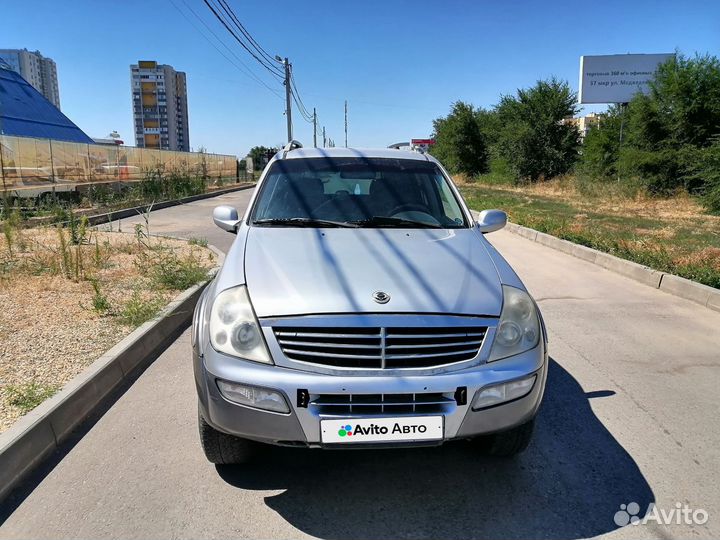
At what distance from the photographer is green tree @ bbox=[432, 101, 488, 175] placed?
49.7 metres

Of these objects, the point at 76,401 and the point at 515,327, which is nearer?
the point at 515,327

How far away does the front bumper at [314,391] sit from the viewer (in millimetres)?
2414

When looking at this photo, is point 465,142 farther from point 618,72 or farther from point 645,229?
point 645,229

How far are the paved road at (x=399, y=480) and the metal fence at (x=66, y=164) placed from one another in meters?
11.6

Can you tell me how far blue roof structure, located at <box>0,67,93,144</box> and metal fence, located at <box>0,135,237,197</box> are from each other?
47.6 feet

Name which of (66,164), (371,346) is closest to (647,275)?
(371,346)

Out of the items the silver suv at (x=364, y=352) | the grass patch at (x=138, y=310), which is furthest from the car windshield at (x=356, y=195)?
the grass patch at (x=138, y=310)

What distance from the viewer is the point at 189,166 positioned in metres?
31.2

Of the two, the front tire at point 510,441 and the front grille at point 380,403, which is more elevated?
the front grille at point 380,403

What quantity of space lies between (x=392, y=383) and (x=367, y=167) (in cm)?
235

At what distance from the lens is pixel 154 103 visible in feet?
368

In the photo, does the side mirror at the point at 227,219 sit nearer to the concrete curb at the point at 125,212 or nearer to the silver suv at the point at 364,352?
the silver suv at the point at 364,352

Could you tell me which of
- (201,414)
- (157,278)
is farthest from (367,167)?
(157,278)

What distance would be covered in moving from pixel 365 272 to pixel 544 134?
122 ft
